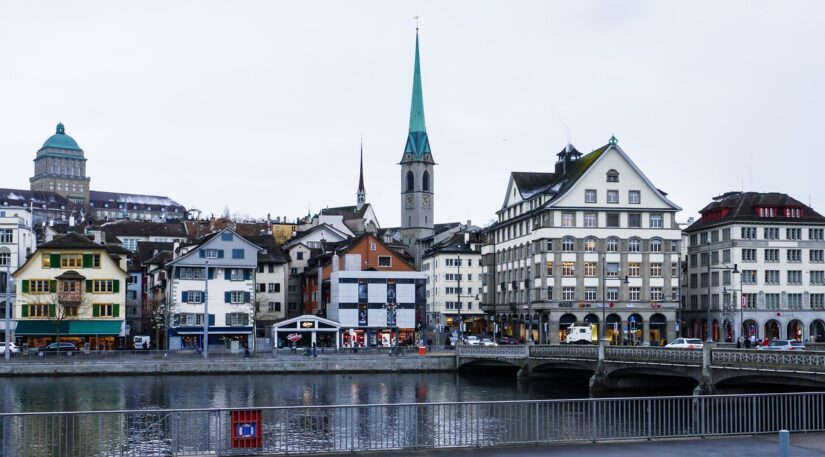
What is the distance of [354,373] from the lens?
85.2m

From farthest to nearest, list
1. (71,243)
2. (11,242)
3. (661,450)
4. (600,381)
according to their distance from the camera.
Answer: (11,242)
(71,243)
(600,381)
(661,450)

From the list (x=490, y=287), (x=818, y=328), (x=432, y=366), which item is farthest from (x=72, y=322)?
(x=818, y=328)

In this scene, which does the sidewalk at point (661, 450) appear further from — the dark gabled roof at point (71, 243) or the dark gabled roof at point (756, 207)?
the dark gabled roof at point (756, 207)

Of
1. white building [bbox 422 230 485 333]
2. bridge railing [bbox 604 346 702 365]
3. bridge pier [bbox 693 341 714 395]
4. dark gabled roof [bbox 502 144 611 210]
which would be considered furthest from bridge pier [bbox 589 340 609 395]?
white building [bbox 422 230 485 333]

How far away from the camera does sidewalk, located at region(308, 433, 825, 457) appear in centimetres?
2533

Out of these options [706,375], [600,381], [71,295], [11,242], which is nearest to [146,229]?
[11,242]

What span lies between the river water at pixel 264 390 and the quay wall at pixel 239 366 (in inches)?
40.9

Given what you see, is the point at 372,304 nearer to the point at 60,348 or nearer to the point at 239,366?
the point at 239,366

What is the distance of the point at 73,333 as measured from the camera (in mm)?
94500

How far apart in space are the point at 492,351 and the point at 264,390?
2227cm

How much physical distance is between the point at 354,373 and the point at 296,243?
170 feet

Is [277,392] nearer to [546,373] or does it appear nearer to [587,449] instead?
[546,373]

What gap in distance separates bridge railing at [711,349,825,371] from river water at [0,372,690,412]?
1262 centimetres

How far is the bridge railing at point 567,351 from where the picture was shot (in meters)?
71.9
